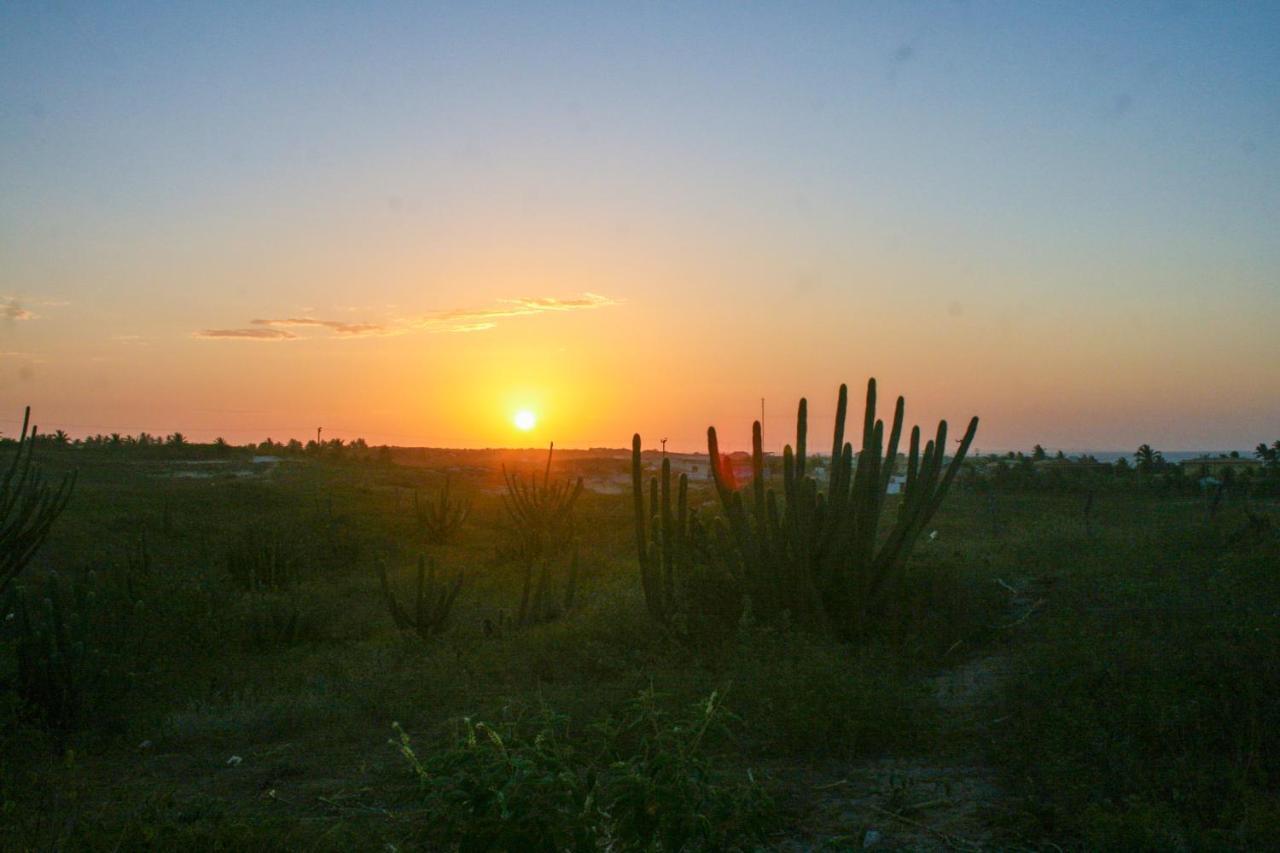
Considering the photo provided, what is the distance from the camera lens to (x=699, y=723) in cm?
560

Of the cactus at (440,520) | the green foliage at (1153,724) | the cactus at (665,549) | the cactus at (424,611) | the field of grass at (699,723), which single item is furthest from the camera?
the cactus at (440,520)

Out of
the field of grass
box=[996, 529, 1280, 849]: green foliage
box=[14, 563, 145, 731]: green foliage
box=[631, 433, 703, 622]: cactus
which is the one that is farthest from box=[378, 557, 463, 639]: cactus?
box=[996, 529, 1280, 849]: green foliage

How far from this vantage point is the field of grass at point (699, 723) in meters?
5.43

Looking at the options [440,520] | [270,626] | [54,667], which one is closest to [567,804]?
[54,667]

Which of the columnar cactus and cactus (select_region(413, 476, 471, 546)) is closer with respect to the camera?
the columnar cactus

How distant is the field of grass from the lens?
17.8ft

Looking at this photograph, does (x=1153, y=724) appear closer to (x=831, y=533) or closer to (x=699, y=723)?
(x=699, y=723)

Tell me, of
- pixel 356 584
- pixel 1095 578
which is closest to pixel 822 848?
pixel 1095 578

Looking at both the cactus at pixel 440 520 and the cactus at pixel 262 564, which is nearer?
the cactus at pixel 262 564

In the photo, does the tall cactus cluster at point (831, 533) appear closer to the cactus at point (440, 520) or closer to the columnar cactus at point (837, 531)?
the columnar cactus at point (837, 531)

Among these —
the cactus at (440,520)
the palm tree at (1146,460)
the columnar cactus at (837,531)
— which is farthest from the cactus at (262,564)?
the palm tree at (1146,460)

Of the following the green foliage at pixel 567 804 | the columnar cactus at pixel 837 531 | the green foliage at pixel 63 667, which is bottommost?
the green foliage at pixel 63 667

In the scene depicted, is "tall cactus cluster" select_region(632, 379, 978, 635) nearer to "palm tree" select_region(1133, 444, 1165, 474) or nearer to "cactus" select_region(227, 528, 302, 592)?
"cactus" select_region(227, 528, 302, 592)

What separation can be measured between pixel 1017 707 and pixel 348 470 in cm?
3948
